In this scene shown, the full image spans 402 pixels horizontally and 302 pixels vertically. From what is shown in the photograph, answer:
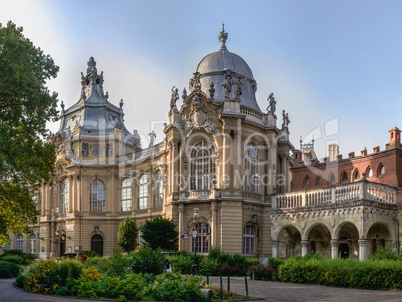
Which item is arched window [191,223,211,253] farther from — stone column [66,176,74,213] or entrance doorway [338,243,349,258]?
stone column [66,176,74,213]

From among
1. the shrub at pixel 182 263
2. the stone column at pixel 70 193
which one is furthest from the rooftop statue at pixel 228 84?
the stone column at pixel 70 193

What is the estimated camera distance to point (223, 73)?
46.5 m

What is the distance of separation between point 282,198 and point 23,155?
2026 centimetres

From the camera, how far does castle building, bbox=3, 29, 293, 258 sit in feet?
139

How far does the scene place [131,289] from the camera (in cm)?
1953

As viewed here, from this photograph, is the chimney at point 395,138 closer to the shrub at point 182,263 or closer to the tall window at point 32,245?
the shrub at point 182,263

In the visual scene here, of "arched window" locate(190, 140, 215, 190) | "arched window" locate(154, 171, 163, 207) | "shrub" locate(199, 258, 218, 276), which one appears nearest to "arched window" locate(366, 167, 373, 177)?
"arched window" locate(190, 140, 215, 190)

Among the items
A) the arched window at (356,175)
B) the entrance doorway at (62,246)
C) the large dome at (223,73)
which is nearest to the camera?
the arched window at (356,175)

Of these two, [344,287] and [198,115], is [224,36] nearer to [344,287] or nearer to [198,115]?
[198,115]

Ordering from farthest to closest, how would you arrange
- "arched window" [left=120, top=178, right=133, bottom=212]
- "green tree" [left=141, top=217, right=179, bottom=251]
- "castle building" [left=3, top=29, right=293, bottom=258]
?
"arched window" [left=120, top=178, right=133, bottom=212], "castle building" [left=3, top=29, right=293, bottom=258], "green tree" [left=141, top=217, right=179, bottom=251]

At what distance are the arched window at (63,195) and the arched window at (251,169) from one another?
26.4 meters

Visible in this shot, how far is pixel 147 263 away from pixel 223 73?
26.4 metres

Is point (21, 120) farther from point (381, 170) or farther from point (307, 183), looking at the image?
point (307, 183)

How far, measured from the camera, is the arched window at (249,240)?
139 ft
